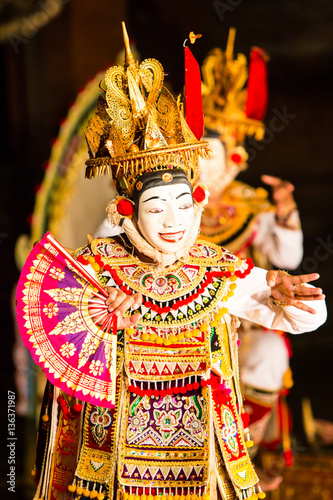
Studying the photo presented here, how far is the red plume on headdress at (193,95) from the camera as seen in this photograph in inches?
111

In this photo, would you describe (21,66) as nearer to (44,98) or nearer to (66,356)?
(44,98)

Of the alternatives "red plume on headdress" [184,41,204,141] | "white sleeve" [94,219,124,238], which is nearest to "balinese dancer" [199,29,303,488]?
"white sleeve" [94,219,124,238]

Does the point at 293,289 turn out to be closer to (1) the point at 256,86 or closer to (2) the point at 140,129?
(2) the point at 140,129

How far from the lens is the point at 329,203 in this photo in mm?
6074

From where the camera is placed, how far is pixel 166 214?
107 inches

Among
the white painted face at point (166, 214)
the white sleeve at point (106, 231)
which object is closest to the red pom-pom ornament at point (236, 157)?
the white sleeve at point (106, 231)

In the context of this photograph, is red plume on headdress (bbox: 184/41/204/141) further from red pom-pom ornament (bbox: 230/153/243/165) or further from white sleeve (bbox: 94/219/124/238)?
red pom-pom ornament (bbox: 230/153/243/165)

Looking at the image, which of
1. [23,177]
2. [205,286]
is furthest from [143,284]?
[23,177]

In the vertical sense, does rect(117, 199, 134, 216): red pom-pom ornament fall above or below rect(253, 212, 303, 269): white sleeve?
below

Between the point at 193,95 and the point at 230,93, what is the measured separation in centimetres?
138

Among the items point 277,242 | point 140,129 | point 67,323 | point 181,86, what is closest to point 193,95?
point 140,129

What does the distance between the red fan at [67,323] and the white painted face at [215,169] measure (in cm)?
161

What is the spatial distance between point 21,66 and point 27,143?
18.8 inches

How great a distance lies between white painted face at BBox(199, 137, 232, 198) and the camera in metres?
4.19
